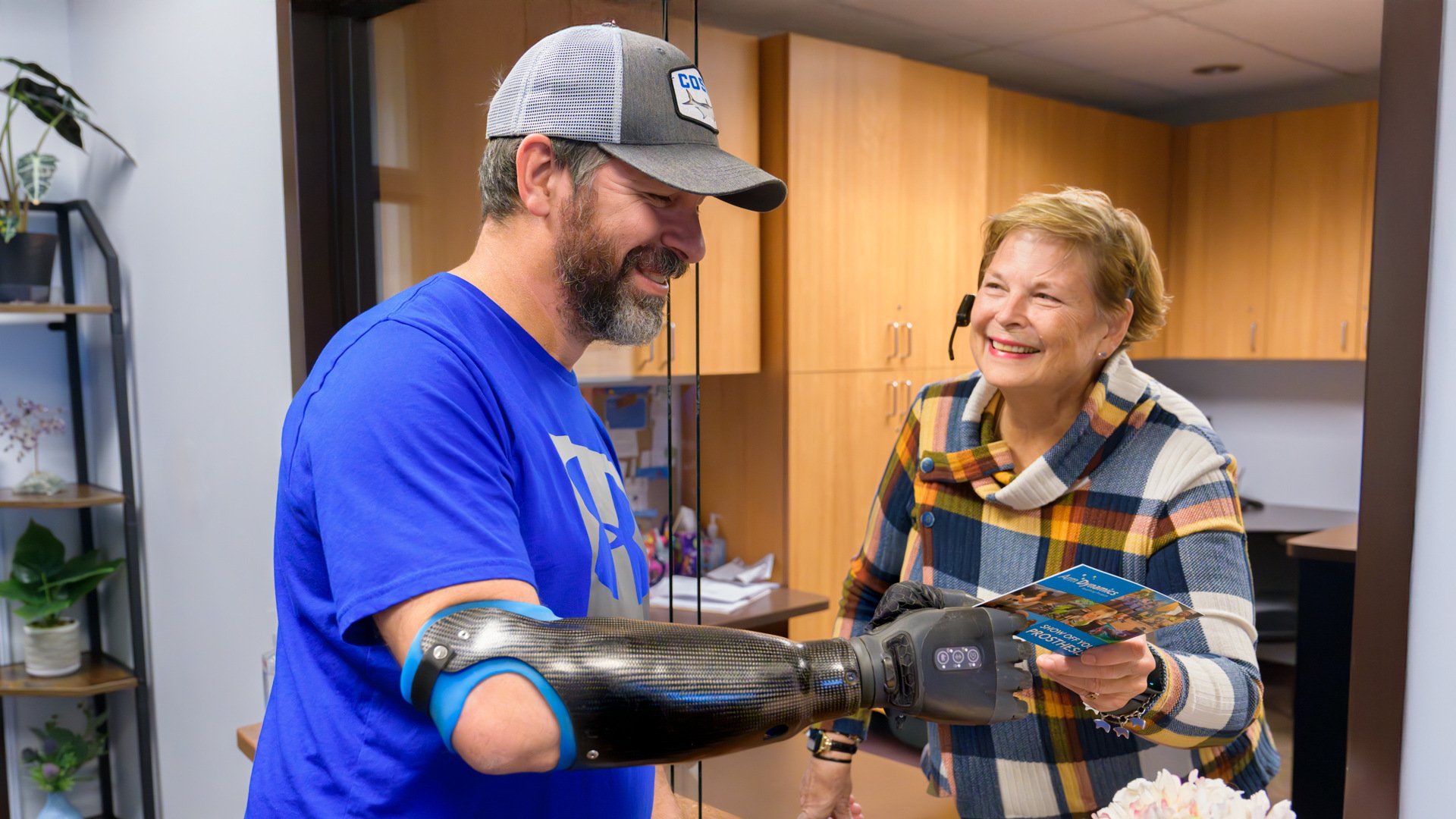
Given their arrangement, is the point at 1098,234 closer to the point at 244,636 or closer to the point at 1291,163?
the point at 244,636

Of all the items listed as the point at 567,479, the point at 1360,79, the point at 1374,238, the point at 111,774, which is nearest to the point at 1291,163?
the point at 1360,79

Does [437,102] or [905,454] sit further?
[437,102]

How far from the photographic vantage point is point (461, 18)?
1658 mm

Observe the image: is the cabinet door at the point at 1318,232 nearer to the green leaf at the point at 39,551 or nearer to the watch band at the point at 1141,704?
the watch band at the point at 1141,704

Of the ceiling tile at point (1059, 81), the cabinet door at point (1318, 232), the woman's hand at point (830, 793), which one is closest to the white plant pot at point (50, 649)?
the woman's hand at point (830, 793)

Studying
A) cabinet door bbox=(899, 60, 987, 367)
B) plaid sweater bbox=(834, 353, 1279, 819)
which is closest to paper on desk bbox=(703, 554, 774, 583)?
cabinet door bbox=(899, 60, 987, 367)

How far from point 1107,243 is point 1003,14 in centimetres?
226

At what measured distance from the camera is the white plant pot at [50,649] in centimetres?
264

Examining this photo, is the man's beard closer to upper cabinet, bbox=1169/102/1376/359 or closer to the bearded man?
the bearded man

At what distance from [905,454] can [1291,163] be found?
3.72m

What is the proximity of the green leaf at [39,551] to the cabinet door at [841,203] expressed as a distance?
2104 millimetres

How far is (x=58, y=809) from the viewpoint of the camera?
2.73 metres

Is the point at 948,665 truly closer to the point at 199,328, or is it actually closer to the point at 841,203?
the point at 199,328

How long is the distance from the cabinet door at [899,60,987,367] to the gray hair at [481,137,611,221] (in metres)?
2.72
